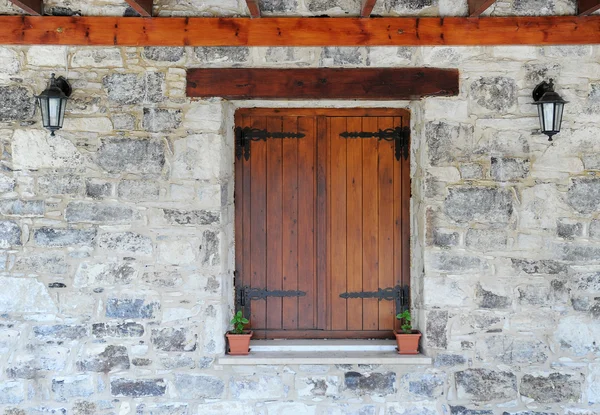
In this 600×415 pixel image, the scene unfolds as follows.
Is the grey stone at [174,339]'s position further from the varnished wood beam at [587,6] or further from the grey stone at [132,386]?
the varnished wood beam at [587,6]

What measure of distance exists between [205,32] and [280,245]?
1.42 m

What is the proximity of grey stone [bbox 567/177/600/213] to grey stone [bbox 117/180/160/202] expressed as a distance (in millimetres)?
2520

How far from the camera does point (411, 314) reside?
11.7 ft

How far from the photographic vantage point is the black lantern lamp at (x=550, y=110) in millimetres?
3113

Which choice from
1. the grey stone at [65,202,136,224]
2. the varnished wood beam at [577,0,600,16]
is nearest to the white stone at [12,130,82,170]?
the grey stone at [65,202,136,224]

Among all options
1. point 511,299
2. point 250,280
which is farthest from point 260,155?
point 511,299

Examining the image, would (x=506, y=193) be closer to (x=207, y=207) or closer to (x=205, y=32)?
(x=207, y=207)

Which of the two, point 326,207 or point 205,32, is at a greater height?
point 205,32

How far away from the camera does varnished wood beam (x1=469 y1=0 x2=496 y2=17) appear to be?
9.92 ft

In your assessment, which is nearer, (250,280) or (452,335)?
(452,335)

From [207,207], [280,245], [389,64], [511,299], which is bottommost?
[511,299]

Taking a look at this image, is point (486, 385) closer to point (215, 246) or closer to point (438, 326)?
point (438, 326)

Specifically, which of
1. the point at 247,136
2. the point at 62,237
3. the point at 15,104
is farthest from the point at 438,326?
the point at 15,104

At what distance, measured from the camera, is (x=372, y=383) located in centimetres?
332
